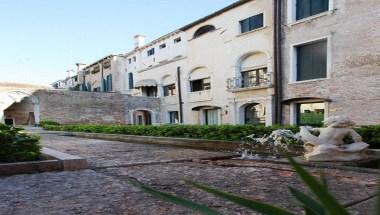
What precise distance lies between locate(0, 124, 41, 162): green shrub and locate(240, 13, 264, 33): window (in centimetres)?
1495

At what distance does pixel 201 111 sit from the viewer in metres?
23.0

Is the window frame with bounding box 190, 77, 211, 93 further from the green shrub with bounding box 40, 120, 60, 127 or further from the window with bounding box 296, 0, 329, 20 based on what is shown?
the green shrub with bounding box 40, 120, 60, 127

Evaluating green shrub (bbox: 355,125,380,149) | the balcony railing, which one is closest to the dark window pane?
the balcony railing

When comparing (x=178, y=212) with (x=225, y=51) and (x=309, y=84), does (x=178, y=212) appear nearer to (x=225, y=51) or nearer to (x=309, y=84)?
(x=309, y=84)

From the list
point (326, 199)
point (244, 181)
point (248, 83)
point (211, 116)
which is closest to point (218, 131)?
Result: point (244, 181)

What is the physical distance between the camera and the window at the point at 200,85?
891 inches

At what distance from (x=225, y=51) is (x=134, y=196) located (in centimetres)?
1763

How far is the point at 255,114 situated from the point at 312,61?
4594 mm

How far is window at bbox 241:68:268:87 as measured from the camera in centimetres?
1816

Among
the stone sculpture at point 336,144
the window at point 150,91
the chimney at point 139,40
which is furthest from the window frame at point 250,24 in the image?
the chimney at point 139,40

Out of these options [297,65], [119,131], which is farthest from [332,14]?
[119,131]

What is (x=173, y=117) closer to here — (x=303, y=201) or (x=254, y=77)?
(x=254, y=77)

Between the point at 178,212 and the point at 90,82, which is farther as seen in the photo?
the point at 90,82

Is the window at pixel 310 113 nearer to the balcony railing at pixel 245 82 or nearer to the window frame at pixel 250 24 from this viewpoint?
the balcony railing at pixel 245 82
